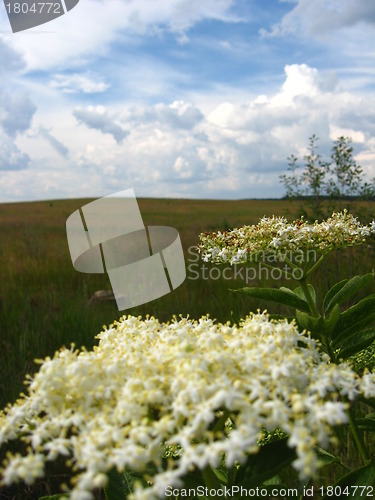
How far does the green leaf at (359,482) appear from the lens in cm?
157

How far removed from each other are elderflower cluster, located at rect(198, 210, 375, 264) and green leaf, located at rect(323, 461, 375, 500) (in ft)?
4.29

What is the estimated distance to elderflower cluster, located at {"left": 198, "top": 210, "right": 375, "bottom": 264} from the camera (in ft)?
9.00

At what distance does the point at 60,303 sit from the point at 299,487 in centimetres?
572

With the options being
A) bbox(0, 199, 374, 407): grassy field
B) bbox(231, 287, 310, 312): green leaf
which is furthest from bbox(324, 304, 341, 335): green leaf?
bbox(0, 199, 374, 407): grassy field

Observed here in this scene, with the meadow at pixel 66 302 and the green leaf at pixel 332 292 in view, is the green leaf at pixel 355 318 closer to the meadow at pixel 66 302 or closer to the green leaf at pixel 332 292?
the green leaf at pixel 332 292

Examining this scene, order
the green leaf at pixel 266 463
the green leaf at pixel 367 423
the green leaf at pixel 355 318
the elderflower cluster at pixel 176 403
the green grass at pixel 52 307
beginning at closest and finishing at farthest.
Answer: the elderflower cluster at pixel 176 403 → the green leaf at pixel 266 463 → the green leaf at pixel 355 318 → the green leaf at pixel 367 423 → the green grass at pixel 52 307

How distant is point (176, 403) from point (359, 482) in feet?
2.49

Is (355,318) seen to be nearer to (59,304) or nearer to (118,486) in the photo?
(118,486)

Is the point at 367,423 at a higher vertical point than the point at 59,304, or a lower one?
higher

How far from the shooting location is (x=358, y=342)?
7.63ft

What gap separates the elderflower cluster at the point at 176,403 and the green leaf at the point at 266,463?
0.12 metres

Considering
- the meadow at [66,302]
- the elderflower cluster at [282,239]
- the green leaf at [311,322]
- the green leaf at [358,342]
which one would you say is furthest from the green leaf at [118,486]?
the meadow at [66,302]

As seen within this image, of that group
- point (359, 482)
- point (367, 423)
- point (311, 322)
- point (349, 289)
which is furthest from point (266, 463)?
point (349, 289)

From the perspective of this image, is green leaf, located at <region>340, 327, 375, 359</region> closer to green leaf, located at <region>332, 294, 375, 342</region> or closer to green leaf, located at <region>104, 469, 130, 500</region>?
green leaf, located at <region>332, 294, 375, 342</region>
